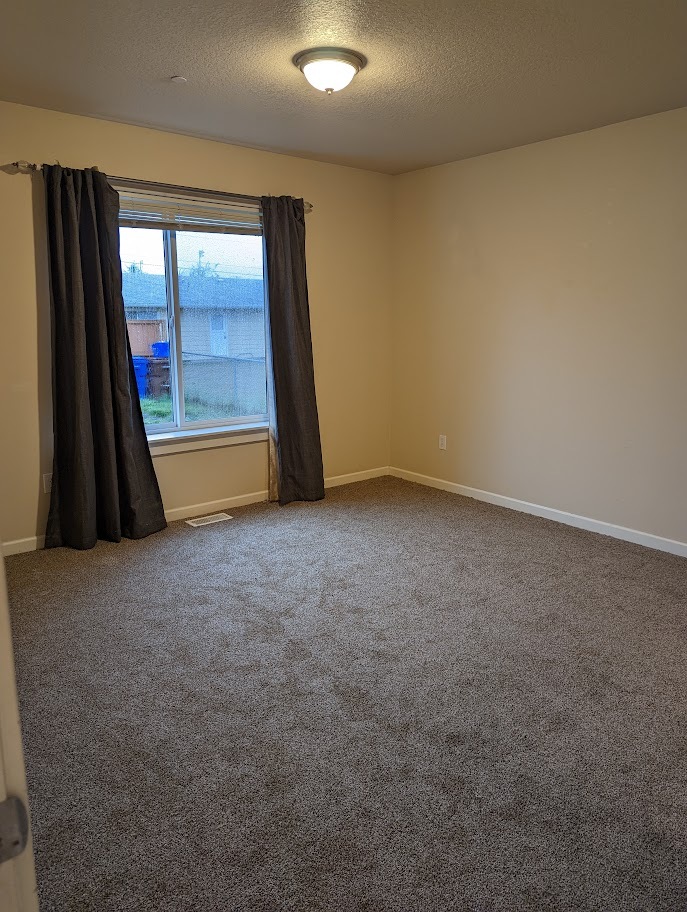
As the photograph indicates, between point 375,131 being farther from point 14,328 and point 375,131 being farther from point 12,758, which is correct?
point 12,758

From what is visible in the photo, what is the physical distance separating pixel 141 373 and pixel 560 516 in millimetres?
2908

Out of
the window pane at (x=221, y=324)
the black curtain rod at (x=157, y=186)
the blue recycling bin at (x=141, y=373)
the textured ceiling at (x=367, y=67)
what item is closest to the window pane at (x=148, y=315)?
the blue recycling bin at (x=141, y=373)

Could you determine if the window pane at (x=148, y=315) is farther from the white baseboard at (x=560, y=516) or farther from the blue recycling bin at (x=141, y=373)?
the white baseboard at (x=560, y=516)

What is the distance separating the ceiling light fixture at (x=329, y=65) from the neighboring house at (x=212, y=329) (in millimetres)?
1807

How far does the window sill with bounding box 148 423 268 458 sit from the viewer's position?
4348 mm

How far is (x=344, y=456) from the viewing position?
17.6 ft

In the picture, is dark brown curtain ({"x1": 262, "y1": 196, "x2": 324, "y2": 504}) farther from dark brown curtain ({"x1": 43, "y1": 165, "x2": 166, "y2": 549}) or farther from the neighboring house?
dark brown curtain ({"x1": 43, "y1": 165, "x2": 166, "y2": 549})

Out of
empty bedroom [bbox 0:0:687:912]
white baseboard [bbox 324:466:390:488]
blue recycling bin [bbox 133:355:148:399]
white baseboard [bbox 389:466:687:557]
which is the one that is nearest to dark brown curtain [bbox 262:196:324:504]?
empty bedroom [bbox 0:0:687:912]

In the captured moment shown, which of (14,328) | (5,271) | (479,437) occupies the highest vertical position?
(5,271)

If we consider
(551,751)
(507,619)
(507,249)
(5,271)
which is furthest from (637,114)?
(5,271)

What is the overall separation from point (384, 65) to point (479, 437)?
267 centimetres

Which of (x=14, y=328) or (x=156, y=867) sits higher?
(x=14, y=328)

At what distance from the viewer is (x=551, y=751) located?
2146 mm

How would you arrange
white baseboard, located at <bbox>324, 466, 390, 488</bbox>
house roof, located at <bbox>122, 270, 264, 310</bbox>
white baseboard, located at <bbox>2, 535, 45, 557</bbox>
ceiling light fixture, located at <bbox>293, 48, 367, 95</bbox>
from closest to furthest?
ceiling light fixture, located at <bbox>293, 48, 367, 95</bbox>, white baseboard, located at <bbox>2, 535, 45, 557</bbox>, house roof, located at <bbox>122, 270, 264, 310</bbox>, white baseboard, located at <bbox>324, 466, 390, 488</bbox>
